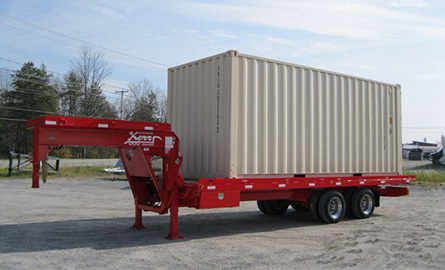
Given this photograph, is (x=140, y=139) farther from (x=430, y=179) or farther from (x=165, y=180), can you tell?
(x=430, y=179)

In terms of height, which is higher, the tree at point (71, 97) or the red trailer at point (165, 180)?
the tree at point (71, 97)

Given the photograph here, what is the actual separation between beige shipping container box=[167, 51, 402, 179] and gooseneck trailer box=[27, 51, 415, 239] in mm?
22

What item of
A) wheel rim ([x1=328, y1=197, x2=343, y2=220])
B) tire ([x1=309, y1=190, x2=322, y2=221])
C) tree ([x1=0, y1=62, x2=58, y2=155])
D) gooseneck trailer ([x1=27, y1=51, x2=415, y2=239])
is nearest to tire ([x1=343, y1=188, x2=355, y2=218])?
gooseneck trailer ([x1=27, y1=51, x2=415, y2=239])

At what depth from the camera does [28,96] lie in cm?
4262

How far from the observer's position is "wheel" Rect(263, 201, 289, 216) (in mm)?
11484

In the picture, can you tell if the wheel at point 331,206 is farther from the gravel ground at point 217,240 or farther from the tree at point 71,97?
the tree at point 71,97

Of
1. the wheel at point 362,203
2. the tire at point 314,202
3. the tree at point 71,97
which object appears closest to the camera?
the tire at point 314,202

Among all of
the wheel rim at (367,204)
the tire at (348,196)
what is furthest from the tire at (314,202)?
the wheel rim at (367,204)

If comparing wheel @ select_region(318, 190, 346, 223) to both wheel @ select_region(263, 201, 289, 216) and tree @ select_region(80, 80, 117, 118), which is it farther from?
tree @ select_region(80, 80, 117, 118)

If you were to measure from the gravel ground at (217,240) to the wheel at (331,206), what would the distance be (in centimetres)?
22

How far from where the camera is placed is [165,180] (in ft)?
26.6

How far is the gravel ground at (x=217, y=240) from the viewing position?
20.9 ft

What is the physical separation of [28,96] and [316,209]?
3949 cm

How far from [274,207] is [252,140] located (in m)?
3.69
